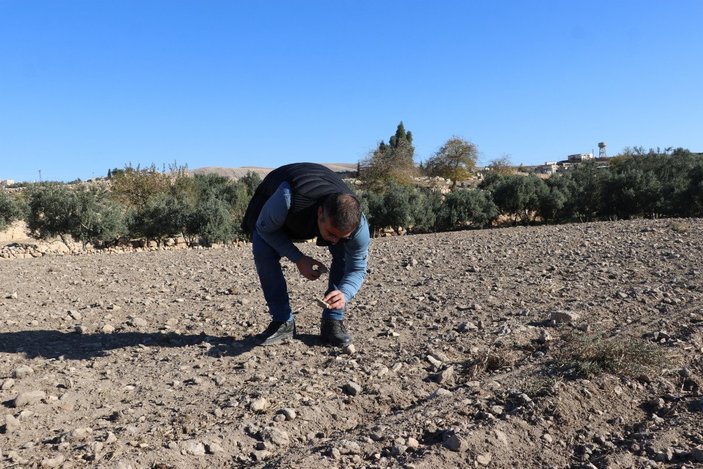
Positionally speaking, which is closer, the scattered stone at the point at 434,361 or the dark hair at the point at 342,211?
the dark hair at the point at 342,211

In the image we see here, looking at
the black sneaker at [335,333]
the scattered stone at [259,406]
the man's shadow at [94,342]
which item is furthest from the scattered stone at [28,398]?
the black sneaker at [335,333]

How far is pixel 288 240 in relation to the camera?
13.2 feet

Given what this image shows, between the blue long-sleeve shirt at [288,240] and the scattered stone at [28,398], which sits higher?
the blue long-sleeve shirt at [288,240]

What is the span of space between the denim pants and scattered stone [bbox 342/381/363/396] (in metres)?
0.87

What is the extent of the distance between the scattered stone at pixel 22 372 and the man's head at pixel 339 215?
2018mm

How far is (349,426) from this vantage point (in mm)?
3094

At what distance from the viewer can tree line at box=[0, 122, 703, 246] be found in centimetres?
1659

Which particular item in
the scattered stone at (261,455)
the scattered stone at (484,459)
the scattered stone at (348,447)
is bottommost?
the scattered stone at (484,459)

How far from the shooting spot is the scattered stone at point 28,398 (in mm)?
3207

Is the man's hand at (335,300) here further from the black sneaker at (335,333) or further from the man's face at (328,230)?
the black sneaker at (335,333)

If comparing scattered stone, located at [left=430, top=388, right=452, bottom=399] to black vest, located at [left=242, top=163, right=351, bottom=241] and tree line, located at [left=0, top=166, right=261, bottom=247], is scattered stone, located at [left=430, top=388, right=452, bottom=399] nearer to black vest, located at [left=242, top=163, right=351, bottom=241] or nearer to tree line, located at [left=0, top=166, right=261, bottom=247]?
black vest, located at [left=242, top=163, right=351, bottom=241]

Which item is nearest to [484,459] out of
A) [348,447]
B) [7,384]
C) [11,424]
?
[348,447]

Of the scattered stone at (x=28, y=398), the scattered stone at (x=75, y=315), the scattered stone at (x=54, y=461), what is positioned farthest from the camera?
the scattered stone at (x=75, y=315)

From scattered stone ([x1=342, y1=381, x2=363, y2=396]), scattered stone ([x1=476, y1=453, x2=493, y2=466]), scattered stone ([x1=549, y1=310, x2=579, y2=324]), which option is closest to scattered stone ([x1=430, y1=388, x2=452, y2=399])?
scattered stone ([x1=342, y1=381, x2=363, y2=396])
